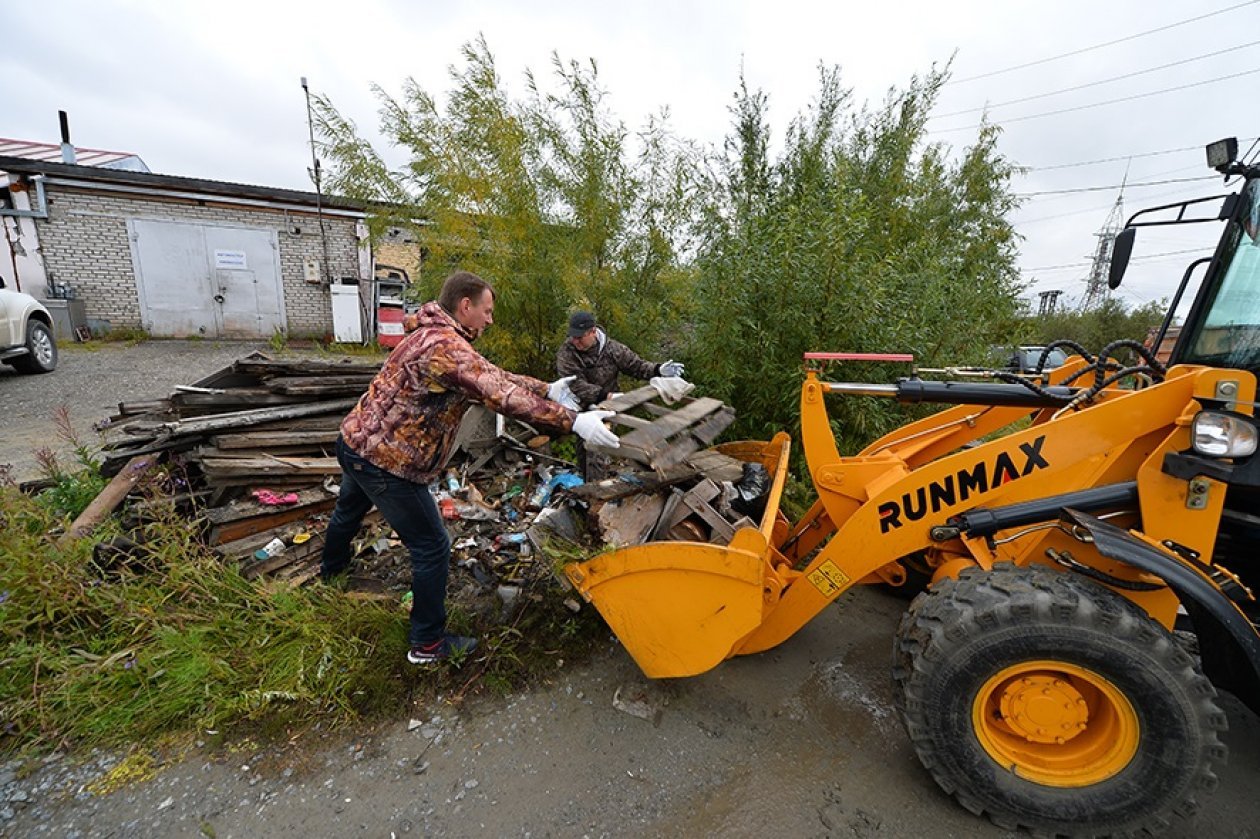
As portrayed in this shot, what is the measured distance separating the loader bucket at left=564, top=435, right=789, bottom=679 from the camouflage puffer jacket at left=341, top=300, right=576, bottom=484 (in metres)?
0.65

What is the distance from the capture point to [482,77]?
5.05 m

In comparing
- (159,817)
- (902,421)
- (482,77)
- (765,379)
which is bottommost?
(159,817)

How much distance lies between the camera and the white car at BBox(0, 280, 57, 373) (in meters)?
7.59

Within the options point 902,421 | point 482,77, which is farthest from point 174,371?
point 902,421

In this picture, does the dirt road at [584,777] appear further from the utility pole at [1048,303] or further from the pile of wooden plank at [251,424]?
the utility pole at [1048,303]

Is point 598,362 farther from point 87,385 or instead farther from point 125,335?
point 125,335

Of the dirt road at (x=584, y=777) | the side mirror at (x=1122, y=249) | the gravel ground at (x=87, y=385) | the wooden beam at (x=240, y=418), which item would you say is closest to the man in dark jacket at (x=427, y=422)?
A: the dirt road at (x=584, y=777)

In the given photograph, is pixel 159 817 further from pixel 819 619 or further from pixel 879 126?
pixel 879 126

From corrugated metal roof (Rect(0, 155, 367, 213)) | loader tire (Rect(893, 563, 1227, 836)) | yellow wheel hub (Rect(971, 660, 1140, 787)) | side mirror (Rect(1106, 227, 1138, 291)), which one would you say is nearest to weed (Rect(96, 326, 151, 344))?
corrugated metal roof (Rect(0, 155, 367, 213))

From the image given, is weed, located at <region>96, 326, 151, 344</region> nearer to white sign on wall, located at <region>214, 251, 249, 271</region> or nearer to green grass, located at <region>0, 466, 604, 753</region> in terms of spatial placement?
white sign on wall, located at <region>214, 251, 249, 271</region>

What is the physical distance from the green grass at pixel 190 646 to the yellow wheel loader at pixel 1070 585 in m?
0.93

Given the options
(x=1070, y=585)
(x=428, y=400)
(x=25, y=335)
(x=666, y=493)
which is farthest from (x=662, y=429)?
(x=25, y=335)

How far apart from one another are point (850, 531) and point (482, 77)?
513 cm

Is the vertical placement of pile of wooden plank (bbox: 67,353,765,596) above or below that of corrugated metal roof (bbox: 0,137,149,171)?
below
